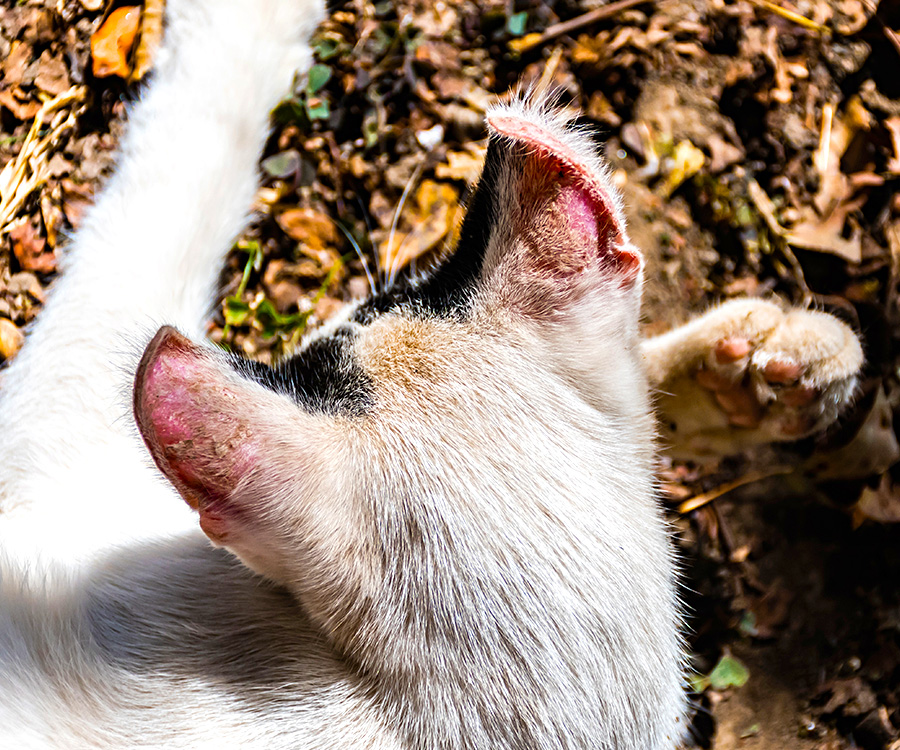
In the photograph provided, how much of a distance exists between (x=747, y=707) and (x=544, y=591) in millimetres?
1749

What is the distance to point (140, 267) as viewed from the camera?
201cm

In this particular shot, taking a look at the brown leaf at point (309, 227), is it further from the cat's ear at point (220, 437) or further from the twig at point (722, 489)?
the cat's ear at point (220, 437)

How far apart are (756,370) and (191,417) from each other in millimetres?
1665

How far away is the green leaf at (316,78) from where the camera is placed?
9.39ft

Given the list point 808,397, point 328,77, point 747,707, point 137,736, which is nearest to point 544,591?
point 137,736

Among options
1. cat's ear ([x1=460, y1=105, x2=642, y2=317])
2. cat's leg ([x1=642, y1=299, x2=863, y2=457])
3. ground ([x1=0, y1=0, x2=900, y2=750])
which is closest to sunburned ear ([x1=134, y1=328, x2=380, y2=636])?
cat's ear ([x1=460, y1=105, x2=642, y2=317])

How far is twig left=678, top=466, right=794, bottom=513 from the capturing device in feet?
8.76

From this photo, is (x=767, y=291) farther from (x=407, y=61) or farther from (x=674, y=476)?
(x=407, y=61)

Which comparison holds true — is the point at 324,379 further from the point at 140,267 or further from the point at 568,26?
the point at 568,26

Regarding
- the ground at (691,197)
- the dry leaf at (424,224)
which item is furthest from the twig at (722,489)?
the dry leaf at (424,224)

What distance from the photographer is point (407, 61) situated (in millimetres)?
2914

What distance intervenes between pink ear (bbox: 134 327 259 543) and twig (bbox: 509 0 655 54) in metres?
2.39

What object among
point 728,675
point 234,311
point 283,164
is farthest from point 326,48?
point 728,675

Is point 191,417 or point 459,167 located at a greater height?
point 191,417
